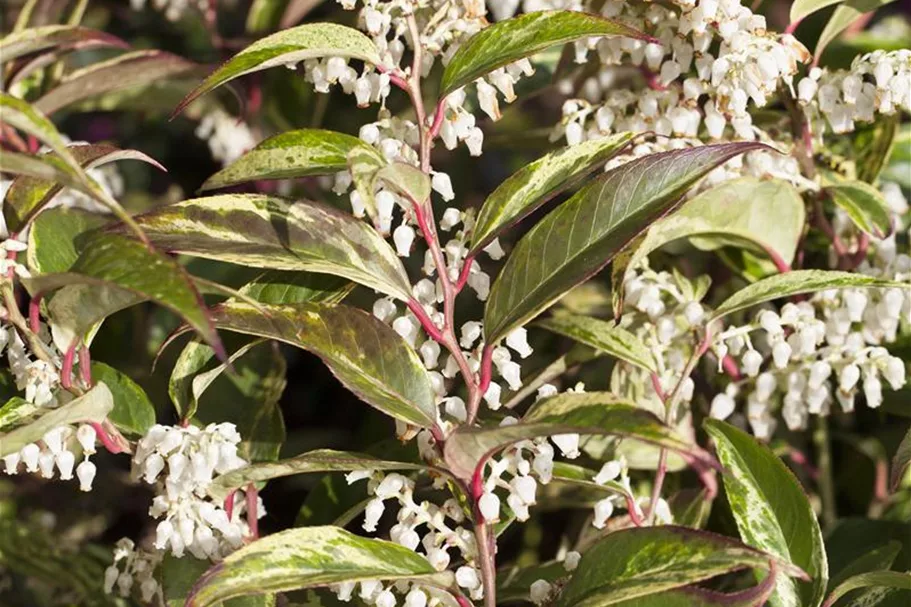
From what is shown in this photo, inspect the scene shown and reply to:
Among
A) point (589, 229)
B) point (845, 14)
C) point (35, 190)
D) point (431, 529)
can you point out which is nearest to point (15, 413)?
point (35, 190)

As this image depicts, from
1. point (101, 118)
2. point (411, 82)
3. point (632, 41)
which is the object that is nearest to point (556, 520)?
point (632, 41)

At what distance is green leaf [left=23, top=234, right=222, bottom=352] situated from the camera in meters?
0.59

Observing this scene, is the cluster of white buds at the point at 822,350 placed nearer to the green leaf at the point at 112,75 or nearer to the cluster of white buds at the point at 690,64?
the cluster of white buds at the point at 690,64

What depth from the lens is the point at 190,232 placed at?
770mm

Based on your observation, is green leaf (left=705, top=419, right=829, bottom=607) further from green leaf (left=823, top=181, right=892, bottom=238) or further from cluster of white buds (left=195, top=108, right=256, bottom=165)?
cluster of white buds (left=195, top=108, right=256, bottom=165)

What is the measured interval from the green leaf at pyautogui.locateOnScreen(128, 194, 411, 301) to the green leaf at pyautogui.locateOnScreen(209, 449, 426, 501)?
0.11m

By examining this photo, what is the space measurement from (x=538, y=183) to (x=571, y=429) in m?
0.23

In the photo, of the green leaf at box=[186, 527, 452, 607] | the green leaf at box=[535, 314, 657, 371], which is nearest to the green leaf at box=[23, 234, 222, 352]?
the green leaf at box=[186, 527, 452, 607]

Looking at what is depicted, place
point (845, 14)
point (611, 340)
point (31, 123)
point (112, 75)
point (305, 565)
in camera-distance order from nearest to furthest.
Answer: point (31, 123) → point (305, 565) → point (611, 340) → point (845, 14) → point (112, 75)

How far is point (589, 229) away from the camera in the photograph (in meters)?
0.79

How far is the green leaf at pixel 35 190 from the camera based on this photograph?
81cm

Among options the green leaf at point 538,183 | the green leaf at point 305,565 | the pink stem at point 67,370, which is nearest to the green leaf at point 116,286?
the pink stem at point 67,370

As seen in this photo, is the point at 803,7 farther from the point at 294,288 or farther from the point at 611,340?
the point at 294,288

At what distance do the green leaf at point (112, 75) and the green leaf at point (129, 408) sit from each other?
1.48 ft
